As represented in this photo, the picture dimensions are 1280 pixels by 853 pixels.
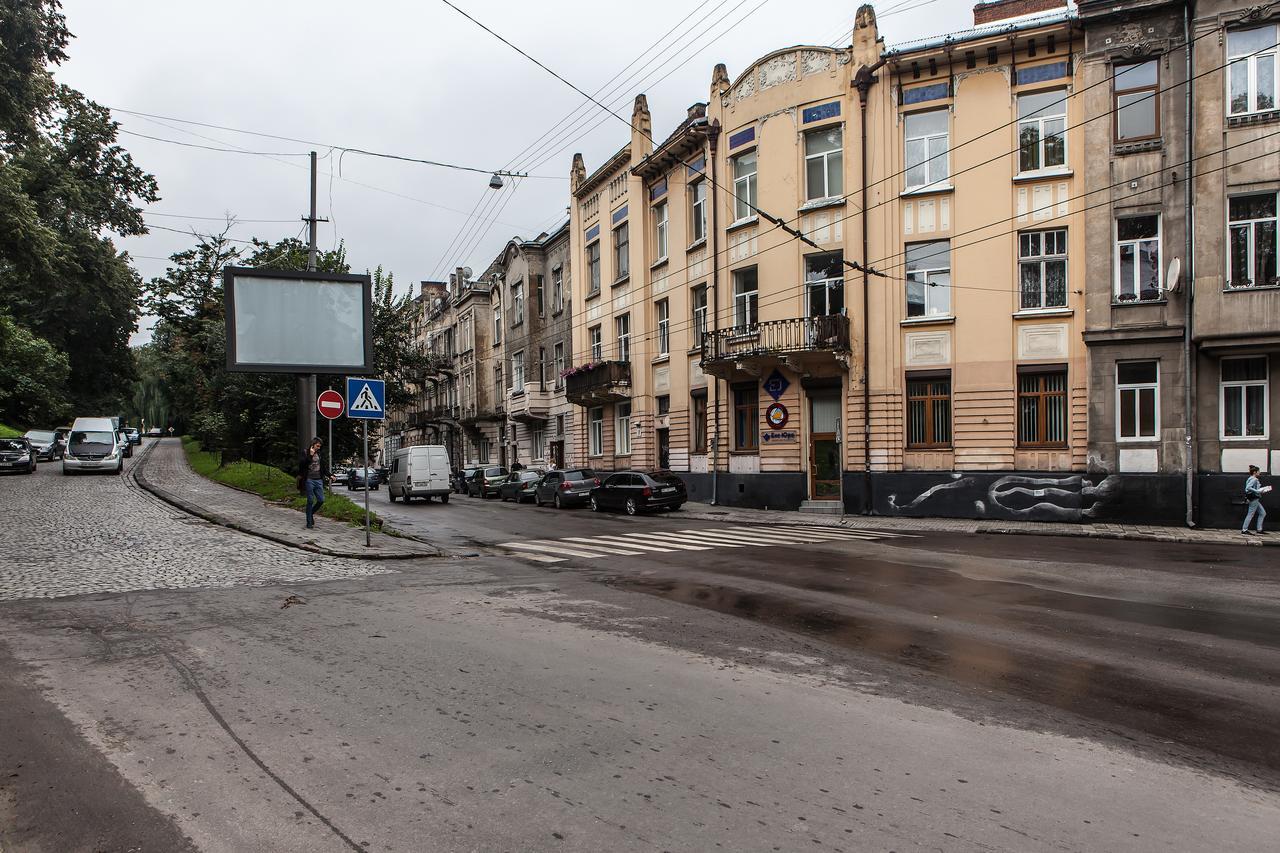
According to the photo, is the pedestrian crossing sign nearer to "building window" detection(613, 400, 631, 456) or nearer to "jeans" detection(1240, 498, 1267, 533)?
"jeans" detection(1240, 498, 1267, 533)

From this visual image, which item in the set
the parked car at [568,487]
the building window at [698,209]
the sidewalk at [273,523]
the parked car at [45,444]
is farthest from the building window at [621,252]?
the parked car at [45,444]

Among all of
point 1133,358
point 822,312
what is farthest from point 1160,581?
point 822,312

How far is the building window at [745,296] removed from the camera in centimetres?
2642

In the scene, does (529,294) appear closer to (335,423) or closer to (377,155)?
(335,423)

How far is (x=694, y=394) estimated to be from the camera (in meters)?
29.1

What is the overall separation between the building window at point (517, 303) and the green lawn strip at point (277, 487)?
1685 cm

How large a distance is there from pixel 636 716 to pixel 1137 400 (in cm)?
1996

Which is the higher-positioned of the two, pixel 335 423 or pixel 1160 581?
pixel 335 423

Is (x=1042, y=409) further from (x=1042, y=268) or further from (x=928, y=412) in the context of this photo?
(x=1042, y=268)

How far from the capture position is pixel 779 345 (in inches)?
955

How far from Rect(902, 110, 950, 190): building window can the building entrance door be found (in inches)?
273

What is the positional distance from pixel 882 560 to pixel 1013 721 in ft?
27.2

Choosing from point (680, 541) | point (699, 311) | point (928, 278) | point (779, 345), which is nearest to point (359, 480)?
point (699, 311)

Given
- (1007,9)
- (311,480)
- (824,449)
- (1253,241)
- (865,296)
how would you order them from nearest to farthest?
1. (311,480)
2. (1253,241)
3. (865,296)
4. (1007,9)
5. (824,449)
